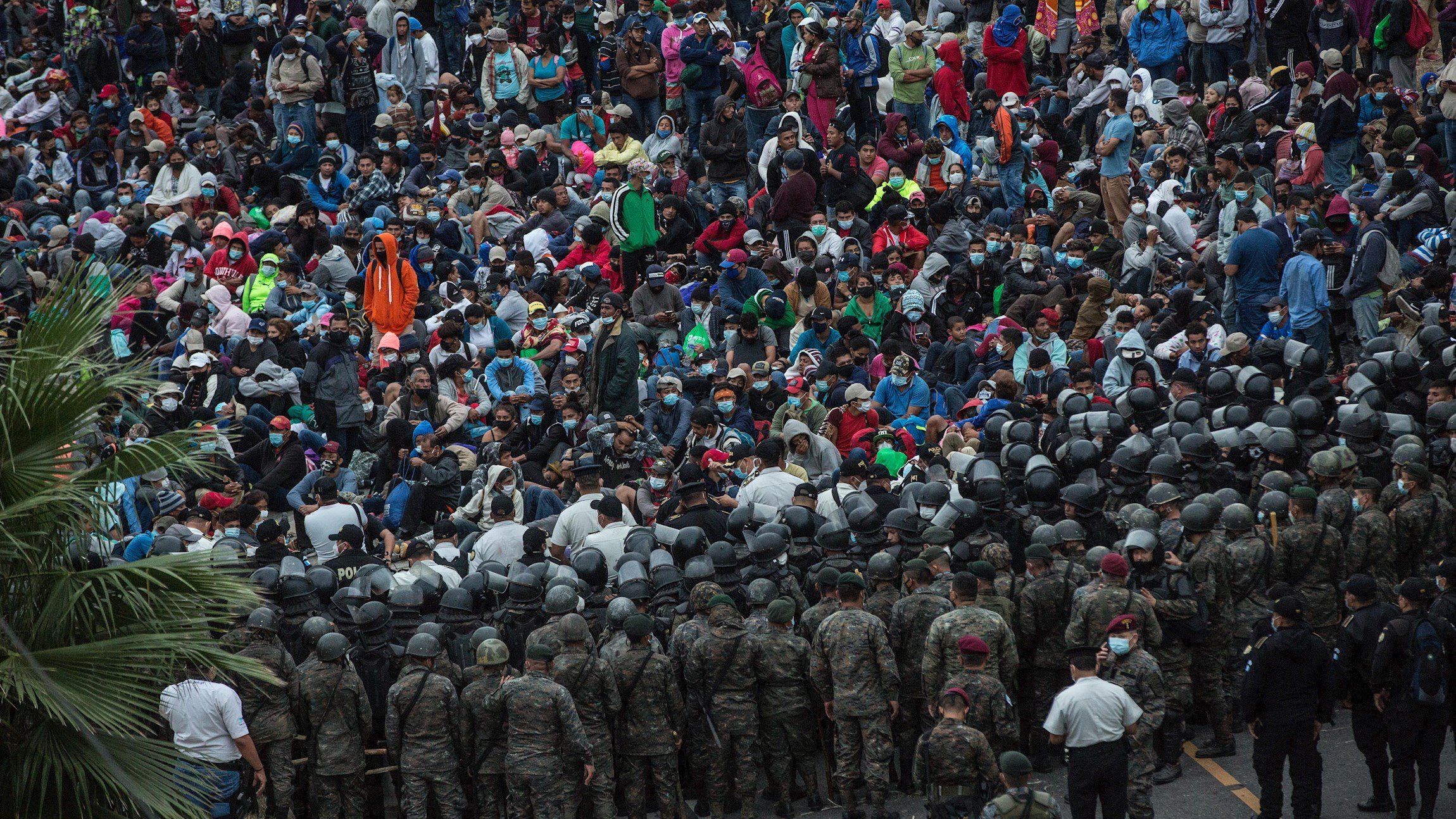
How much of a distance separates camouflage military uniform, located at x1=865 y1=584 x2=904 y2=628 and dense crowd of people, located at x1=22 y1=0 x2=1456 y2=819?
32 mm

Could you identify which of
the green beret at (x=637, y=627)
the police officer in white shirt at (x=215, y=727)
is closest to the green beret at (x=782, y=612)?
the green beret at (x=637, y=627)

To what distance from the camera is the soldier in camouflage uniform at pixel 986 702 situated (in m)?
10.1

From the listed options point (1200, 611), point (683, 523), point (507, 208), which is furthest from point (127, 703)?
point (507, 208)

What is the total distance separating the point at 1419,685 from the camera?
10.1m

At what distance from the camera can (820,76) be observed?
2186cm

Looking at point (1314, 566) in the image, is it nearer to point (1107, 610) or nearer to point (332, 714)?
point (1107, 610)

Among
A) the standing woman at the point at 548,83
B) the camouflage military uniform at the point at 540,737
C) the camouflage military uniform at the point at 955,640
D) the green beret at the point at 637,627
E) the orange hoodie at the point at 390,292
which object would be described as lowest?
the camouflage military uniform at the point at 540,737

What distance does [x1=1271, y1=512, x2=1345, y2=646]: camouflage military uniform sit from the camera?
1199cm

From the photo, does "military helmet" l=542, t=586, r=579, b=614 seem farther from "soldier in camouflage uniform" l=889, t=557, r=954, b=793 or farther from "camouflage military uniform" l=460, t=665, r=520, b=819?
"soldier in camouflage uniform" l=889, t=557, r=954, b=793

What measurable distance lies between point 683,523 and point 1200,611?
4152 millimetres

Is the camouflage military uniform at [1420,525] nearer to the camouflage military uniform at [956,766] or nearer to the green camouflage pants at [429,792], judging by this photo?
the camouflage military uniform at [956,766]

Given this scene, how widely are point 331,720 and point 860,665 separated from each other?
145 inches

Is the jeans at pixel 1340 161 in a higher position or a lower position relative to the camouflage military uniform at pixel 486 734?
higher

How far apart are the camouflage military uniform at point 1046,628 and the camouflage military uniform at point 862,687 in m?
1.18
